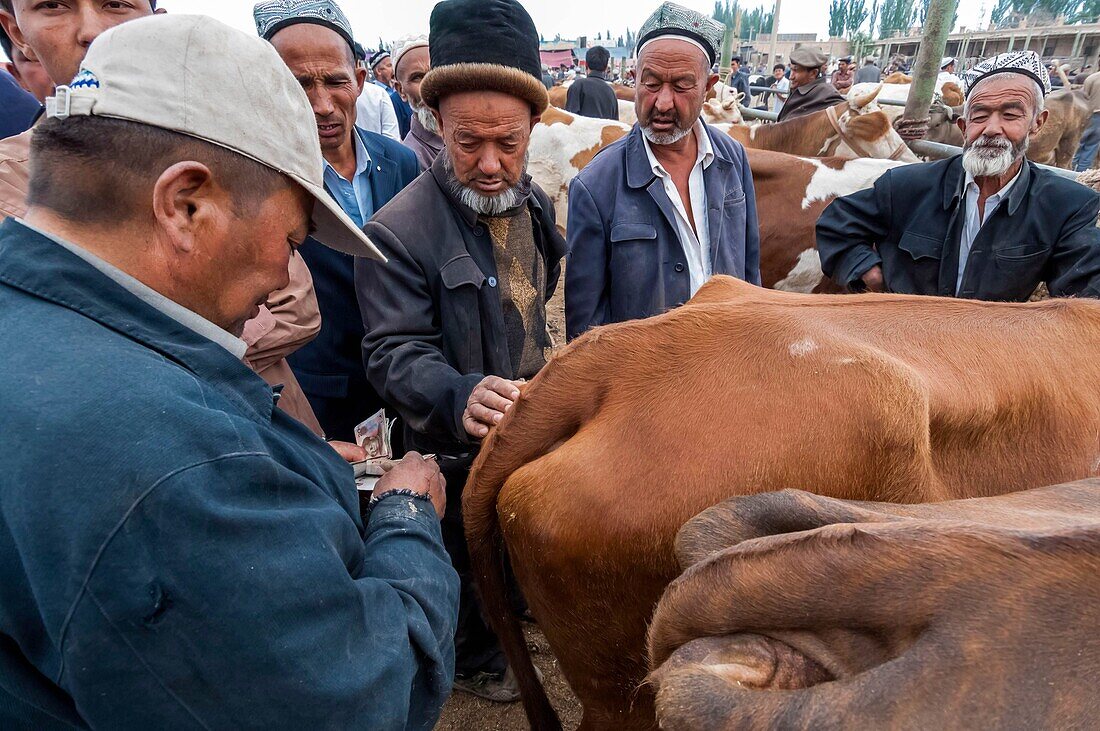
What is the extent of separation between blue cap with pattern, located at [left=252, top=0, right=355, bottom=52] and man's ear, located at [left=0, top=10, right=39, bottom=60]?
2.59ft

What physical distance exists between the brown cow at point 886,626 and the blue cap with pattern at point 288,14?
254 cm

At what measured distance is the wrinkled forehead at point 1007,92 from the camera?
10.4ft

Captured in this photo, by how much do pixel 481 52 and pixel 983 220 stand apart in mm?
2535

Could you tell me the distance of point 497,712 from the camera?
283 cm

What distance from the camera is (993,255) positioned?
299cm

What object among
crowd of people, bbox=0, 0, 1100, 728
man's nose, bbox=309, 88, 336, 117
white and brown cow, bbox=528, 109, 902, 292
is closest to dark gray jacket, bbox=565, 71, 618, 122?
white and brown cow, bbox=528, 109, 902, 292

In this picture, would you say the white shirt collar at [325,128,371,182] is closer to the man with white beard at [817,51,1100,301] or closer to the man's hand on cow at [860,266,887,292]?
the man with white beard at [817,51,1100,301]

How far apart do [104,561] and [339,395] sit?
1782mm

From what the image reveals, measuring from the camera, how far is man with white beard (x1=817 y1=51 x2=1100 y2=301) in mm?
2898

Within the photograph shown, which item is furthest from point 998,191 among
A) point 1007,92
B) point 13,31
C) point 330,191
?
point 13,31

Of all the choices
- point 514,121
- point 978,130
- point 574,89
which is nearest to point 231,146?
point 514,121

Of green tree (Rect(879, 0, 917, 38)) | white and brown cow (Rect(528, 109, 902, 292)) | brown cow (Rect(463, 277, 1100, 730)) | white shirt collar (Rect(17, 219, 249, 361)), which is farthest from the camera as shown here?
green tree (Rect(879, 0, 917, 38))

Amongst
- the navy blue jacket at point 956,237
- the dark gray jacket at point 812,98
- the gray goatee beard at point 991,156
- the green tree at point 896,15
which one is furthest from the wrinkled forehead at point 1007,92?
the green tree at point 896,15

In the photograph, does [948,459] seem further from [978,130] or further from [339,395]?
[978,130]
